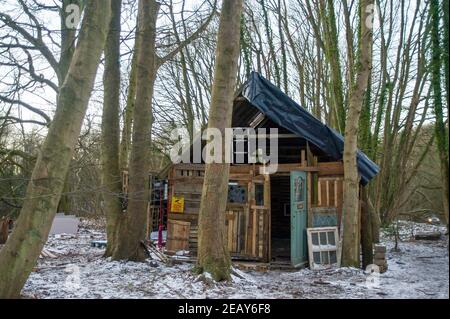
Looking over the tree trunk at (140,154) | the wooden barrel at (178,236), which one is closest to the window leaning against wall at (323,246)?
the wooden barrel at (178,236)

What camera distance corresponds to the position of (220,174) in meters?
6.38

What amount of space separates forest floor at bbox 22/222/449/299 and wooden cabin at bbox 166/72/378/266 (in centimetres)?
113

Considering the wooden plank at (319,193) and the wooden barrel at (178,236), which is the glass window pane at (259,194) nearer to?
the wooden plank at (319,193)

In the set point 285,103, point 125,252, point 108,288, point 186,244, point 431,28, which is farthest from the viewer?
point 186,244

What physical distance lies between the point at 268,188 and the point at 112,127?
371 cm

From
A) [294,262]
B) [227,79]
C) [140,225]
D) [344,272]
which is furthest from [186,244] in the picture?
[227,79]

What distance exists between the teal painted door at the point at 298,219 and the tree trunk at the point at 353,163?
1.07 metres

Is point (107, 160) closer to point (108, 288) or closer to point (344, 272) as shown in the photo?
point (108, 288)

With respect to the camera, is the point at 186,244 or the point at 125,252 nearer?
the point at 125,252

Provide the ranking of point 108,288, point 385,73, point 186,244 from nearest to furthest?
point 108,288 → point 186,244 → point 385,73

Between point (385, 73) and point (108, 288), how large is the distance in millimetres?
13063

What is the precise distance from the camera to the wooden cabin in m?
8.80

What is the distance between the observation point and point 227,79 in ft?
21.1

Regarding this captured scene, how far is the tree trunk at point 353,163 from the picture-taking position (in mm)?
7820
